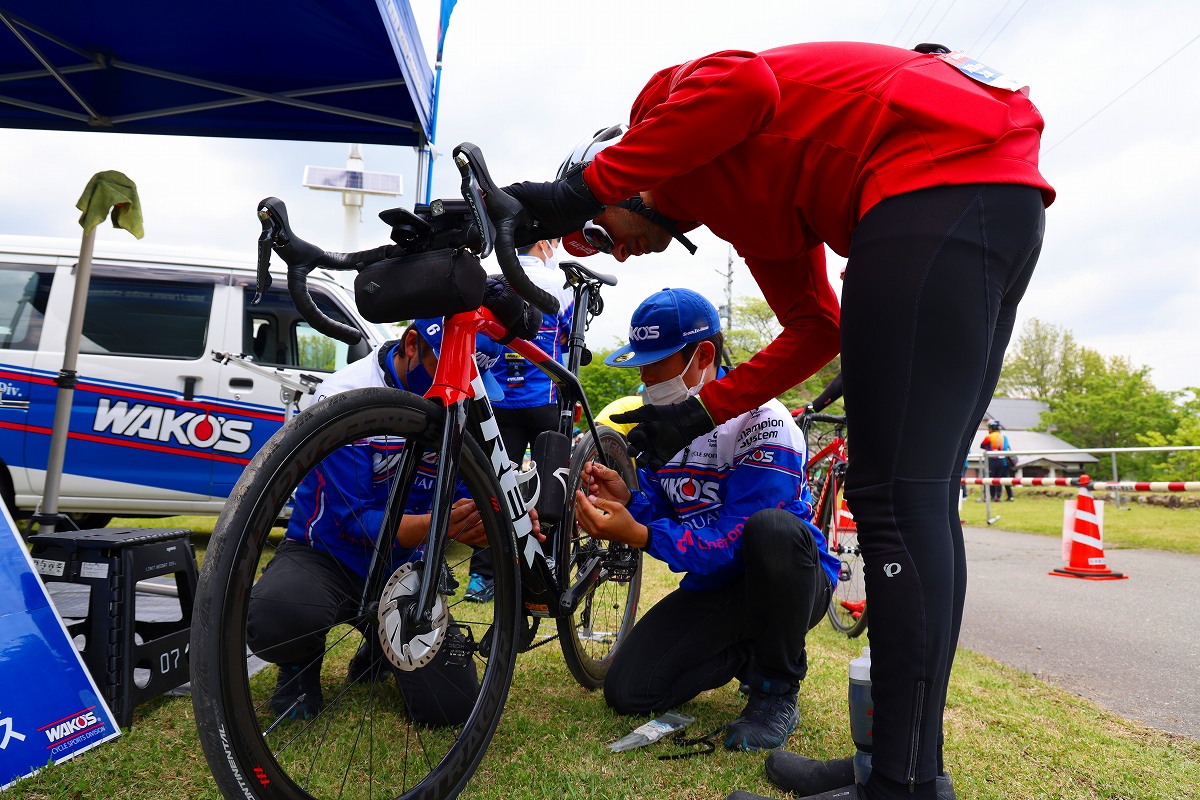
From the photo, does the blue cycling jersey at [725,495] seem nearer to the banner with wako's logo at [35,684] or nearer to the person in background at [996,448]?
the banner with wako's logo at [35,684]

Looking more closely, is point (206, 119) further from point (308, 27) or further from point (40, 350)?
point (40, 350)

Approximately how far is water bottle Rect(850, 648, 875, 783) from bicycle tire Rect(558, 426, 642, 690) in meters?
0.93

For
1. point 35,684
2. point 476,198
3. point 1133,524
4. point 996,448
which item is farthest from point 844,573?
point 996,448

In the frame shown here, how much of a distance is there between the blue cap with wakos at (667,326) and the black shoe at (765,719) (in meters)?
1.03

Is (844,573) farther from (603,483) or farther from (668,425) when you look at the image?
(668,425)

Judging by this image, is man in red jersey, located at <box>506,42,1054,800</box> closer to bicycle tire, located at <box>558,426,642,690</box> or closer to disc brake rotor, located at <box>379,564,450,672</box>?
disc brake rotor, located at <box>379,564,450,672</box>

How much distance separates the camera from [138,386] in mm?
5078

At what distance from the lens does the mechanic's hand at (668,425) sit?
1934 mm

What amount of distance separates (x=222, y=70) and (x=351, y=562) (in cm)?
314

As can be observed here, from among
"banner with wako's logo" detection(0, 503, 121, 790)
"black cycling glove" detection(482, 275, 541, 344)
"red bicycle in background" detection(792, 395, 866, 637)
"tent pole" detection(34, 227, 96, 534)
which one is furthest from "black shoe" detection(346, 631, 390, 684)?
"red bicycle in background" detection(792, 395, 866, 637)

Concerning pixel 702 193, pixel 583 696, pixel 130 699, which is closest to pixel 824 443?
pixel 583 696

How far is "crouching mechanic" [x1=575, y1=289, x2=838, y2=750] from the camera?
204 centimetres

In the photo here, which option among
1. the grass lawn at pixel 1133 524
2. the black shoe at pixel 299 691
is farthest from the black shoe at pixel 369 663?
the grass lawn at pixel 1133 524

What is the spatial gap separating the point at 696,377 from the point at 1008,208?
4.14ft
